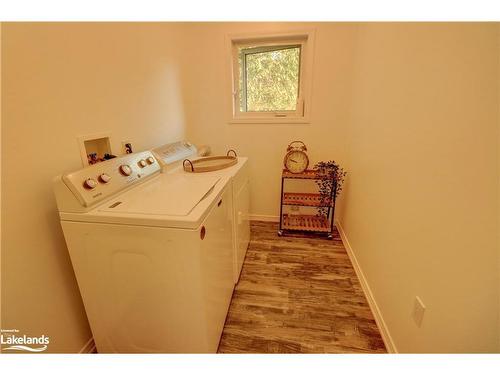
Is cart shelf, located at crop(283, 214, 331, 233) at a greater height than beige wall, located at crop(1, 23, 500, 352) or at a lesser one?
lesser

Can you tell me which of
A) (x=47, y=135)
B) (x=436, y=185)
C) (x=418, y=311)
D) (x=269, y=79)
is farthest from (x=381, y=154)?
(x=47, y=135)

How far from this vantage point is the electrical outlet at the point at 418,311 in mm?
939

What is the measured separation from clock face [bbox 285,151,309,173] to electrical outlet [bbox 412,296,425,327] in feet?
4.60

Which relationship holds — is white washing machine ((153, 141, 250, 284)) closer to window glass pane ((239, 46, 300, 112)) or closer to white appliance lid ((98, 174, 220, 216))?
white appliance lid ((98, 174, 220, 216))

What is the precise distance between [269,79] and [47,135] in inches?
75.3

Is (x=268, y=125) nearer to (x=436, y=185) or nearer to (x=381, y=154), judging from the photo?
(x=381, y=154)

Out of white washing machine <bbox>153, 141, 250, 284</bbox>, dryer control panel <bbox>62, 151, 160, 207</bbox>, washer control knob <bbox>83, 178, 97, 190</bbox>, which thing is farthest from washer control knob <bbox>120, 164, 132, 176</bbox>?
white washing machine <bbox>153, 141, 250, 284</bbox>

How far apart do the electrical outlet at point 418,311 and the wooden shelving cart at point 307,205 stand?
1.20 meters

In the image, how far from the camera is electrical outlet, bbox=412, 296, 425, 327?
3.08 ft

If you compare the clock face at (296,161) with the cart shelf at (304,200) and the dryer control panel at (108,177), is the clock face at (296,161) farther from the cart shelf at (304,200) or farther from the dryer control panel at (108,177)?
the dryer control panel at (108,177)

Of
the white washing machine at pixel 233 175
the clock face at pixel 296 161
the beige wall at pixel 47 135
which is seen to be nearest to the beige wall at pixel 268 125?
the clock face at pixel 296 161

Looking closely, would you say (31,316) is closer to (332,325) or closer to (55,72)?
(55,72)

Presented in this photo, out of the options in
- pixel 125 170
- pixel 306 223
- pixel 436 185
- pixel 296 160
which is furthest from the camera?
pixel 306 223

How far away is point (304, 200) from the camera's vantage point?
7.36 ft
